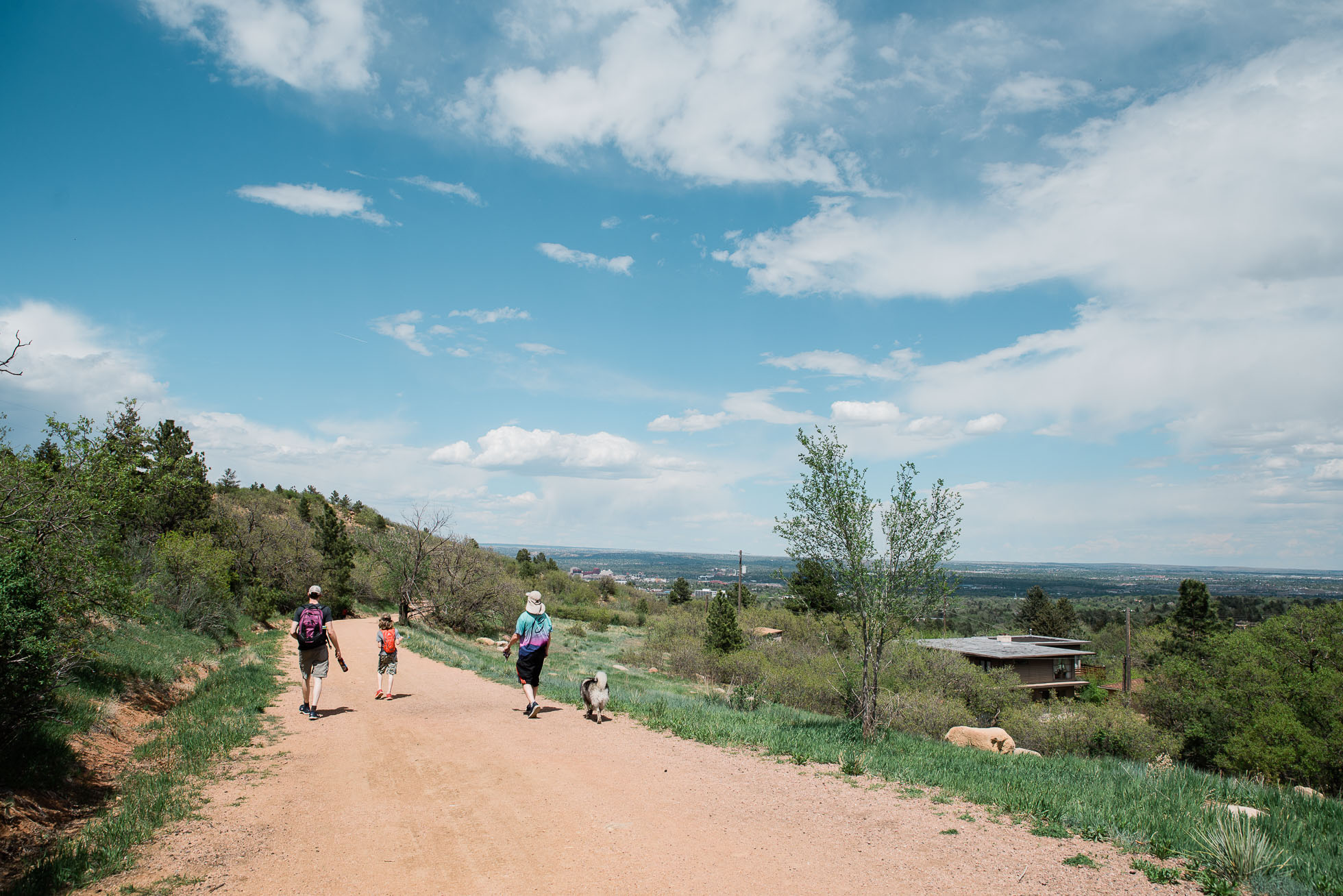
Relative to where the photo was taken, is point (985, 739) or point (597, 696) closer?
point (597, 696)

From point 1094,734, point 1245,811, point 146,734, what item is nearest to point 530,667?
point 146,734

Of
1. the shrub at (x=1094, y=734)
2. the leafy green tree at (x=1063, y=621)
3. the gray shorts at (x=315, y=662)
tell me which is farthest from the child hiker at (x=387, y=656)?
the leafy green tree at (x=1063, y=621)

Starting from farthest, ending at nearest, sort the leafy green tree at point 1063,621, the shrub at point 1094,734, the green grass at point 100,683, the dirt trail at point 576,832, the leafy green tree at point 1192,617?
the leafy green tree at point 1063,621 → the leafy green tree at point 1192,617 → the shrub at point 1094,734 → the green grass at point 100,683 → the dirt trail at point 576,832

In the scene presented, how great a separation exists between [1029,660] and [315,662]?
4575 centimetres

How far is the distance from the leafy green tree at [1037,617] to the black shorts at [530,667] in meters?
75.5

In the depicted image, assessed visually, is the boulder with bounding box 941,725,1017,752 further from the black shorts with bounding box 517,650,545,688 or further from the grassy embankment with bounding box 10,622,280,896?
the grassy embankment with bounding box 10,622,280,896

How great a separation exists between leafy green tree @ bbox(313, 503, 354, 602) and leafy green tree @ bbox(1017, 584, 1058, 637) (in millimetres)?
68616

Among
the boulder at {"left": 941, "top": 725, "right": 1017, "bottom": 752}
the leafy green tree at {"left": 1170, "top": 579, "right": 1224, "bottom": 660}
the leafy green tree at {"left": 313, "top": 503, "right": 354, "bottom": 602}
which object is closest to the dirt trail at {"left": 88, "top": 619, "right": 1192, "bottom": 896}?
the boulder at {"left": 941, "top": 725, "right": 1017, "bottom": 752}

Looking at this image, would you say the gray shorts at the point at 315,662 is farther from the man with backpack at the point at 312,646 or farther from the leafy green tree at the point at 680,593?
the leafy green tree at the point at 680,593

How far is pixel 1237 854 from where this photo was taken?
4.83 metres

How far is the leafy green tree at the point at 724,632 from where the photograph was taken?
107 feet

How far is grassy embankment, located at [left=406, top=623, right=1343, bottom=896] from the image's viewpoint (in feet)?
17.9

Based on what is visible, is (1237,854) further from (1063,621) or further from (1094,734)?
(1063,621)

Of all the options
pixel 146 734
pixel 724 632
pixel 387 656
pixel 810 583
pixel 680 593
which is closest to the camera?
pixel 146 734
